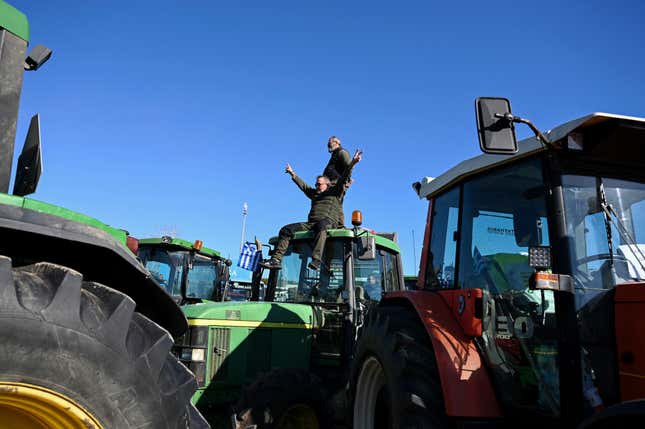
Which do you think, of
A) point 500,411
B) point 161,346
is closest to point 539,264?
point 500,411

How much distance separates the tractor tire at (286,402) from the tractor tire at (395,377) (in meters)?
0.85

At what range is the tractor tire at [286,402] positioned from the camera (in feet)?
13.8

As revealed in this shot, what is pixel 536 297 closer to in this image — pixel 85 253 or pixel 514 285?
pixel 514 285

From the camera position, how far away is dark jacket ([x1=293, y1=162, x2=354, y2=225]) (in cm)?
601

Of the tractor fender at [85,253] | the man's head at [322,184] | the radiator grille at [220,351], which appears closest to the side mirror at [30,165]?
the tractor fender at [85,253]

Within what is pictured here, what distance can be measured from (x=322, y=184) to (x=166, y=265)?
4.70 m

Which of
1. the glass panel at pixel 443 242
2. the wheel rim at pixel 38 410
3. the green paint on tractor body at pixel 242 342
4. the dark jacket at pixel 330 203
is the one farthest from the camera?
the dark jacket at pixel 330 203

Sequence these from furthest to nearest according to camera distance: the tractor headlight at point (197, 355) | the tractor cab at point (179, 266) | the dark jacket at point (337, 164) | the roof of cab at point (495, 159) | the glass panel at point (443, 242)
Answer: the tractor cab at point (179, 266) < the dark jacket at point (337, 164) < the tractor headlight at point (197, 355) < the glass panel at point (443, 242) < the roof of cab at point (495, 159)

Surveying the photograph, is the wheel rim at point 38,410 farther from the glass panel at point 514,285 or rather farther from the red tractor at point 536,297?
the glass panel at point 514,285

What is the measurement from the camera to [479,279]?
3.20 m

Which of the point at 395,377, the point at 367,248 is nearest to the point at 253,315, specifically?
the point at 367,248

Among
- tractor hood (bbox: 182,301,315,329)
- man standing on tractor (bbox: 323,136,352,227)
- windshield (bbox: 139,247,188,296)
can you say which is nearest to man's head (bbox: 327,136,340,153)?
man standing on tractor (bbox: 323,136,352,227)

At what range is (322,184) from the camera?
634 centimetres


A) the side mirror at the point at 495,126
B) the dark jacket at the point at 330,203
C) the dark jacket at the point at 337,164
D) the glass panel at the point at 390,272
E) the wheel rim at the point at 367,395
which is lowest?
the wheel rim at the point at 367,395
